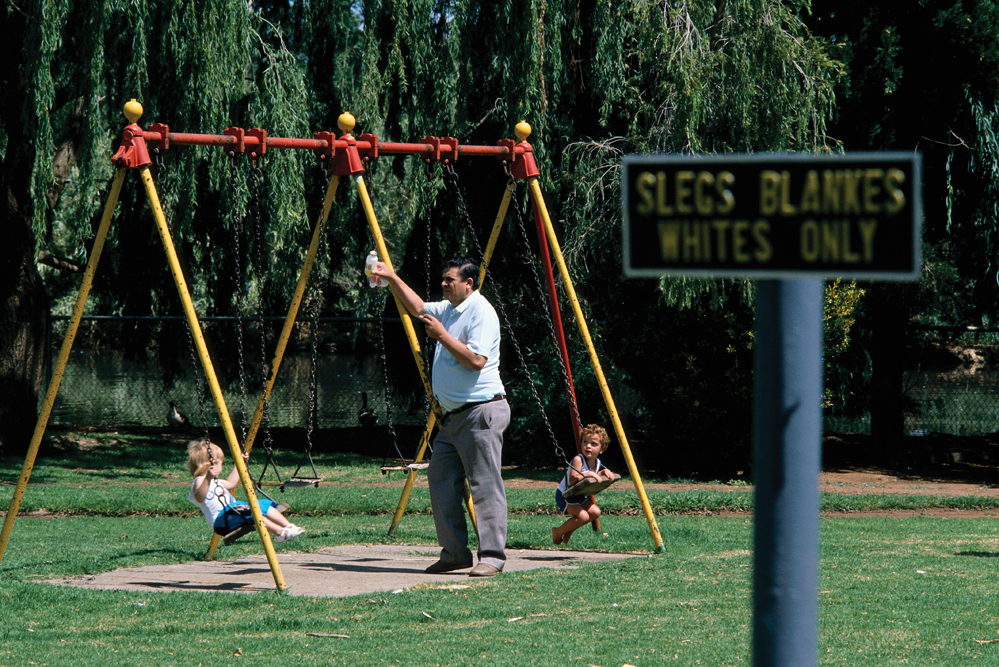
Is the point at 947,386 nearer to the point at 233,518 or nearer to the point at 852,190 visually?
the point at 233,518

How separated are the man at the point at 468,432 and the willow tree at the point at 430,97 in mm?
3800

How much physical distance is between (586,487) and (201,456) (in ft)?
8.58

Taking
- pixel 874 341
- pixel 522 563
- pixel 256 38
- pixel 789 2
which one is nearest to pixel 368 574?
pixel 522 563

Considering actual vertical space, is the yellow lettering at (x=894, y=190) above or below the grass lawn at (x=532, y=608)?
above

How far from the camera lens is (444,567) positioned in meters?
7.67

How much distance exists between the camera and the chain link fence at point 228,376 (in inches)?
760

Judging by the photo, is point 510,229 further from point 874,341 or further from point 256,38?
A: point 874,341

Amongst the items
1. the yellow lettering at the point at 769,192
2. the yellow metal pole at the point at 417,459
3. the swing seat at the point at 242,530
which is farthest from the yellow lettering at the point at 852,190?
the yellow metal pole at the point at 417,459

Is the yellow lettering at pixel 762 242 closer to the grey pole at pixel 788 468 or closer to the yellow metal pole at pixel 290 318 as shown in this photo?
the grey pole at pixel 788 468

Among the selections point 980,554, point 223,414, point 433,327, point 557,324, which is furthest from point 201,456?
point 980,554

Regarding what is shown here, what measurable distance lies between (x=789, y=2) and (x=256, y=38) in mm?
7157

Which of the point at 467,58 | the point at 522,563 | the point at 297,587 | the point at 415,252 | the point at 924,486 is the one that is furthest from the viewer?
the point at 415,252

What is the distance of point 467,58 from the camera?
46.3 ft

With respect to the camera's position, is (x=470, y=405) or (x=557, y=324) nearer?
(x=470, y=405)
